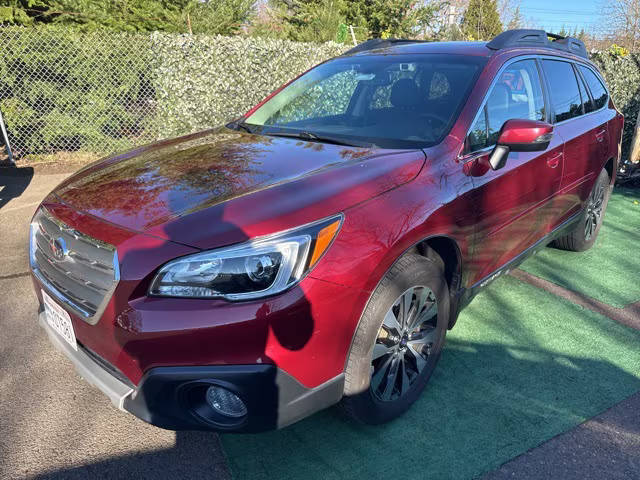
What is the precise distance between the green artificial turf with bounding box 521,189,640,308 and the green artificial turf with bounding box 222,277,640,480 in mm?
546

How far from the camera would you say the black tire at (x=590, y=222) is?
437 cm

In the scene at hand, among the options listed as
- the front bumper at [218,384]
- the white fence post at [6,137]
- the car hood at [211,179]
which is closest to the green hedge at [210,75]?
the white fence post at [6,137]

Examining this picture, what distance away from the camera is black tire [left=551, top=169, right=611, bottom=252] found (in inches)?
172

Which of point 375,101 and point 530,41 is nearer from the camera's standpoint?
point 375,101

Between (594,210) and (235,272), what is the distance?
4071 mm

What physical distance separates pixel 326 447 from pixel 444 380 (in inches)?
34.0

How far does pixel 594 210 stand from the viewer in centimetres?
457

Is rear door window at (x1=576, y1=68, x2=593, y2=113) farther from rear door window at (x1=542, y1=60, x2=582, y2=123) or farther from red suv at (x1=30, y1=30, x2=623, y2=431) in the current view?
red suv at (x1=30, y1=30, x2=623, y2=431)

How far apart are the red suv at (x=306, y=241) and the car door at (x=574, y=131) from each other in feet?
0.64

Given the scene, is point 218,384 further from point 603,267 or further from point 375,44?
point 603,267

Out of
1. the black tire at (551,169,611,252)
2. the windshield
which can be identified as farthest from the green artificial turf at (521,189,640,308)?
the windshield

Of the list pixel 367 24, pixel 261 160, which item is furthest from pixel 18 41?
pixel 367 24

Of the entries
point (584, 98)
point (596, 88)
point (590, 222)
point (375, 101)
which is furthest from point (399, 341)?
point (596, 88)

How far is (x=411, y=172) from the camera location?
2281 millimetres
